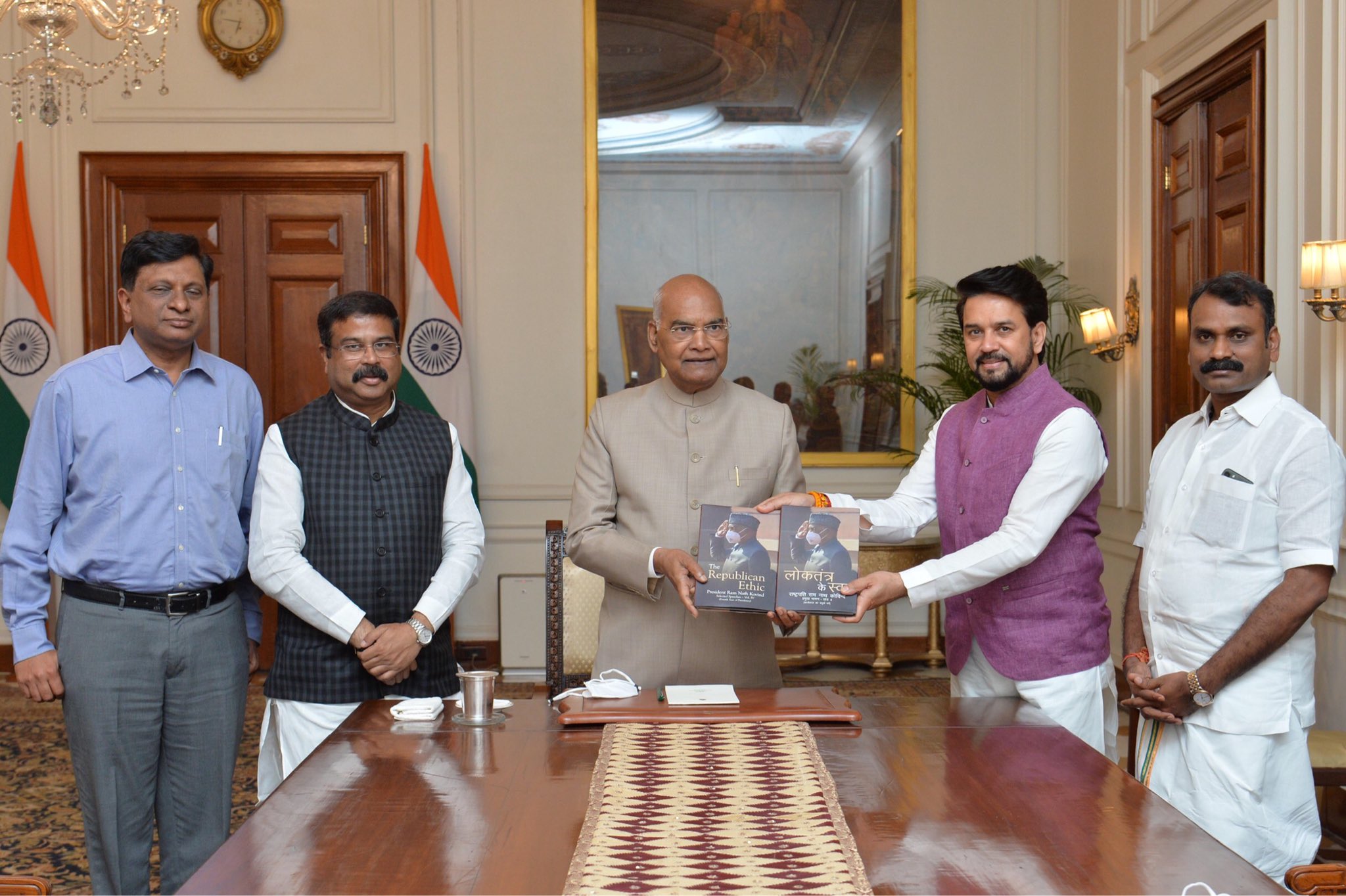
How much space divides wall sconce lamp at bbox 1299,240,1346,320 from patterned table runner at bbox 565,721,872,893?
2.52m

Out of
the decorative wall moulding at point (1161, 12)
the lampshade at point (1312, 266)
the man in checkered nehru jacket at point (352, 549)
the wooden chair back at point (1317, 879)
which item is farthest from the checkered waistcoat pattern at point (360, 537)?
the decorative wall moulding at point (1161, 12)

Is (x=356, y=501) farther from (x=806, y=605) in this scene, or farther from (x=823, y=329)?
(x=823, y=329)

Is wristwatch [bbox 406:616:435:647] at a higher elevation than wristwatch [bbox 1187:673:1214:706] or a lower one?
higher

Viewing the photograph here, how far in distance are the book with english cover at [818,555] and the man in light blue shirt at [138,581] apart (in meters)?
1.43

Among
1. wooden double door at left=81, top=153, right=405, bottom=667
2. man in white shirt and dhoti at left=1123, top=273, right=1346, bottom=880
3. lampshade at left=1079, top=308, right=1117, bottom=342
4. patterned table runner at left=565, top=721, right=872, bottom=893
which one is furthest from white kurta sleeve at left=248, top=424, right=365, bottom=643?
lampshade at left=1079, top=308, right=1117, bottom=342

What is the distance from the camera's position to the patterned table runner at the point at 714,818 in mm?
1505

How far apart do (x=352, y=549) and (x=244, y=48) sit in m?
4.73

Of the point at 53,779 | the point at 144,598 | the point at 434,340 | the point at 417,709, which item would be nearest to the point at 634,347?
the point at 434,340

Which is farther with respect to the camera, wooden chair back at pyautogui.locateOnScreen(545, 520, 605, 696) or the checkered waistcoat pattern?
wooden chair back at pyautogui.locateOnScreen(545, 520, 605, 696)

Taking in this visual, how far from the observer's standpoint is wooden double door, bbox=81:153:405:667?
6.43 m

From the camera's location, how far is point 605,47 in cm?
657

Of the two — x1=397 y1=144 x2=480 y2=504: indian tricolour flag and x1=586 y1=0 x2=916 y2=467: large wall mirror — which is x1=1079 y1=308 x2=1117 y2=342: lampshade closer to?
x1=586 y1=0 x2=916 y2=467: large wall mirror

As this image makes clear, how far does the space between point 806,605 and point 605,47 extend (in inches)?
196

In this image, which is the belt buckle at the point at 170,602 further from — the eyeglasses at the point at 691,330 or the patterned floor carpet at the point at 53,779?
the eyeglasses at the point at 691,330
